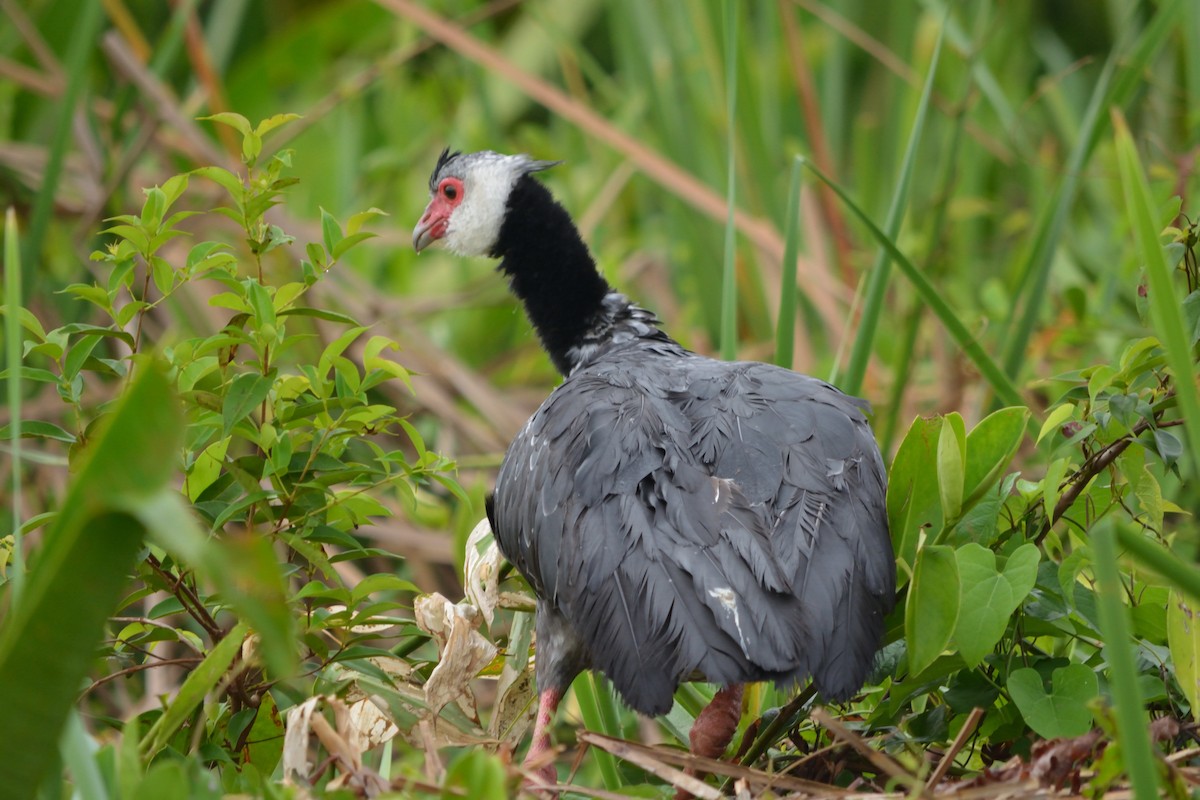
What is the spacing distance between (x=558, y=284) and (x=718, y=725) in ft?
4.19

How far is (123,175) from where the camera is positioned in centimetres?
426

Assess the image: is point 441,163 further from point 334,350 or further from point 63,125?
point 334,350

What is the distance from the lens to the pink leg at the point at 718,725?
198 centimetres

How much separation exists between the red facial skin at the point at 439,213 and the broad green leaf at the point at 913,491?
157 centimetres

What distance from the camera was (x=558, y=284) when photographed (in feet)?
9.77

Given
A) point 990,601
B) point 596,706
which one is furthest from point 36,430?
point 990,601

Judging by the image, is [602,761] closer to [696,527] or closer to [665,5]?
[696,527]

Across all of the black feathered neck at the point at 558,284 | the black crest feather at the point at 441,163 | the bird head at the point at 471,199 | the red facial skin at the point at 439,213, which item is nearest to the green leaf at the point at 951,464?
the black feathered neck at the point at 558,284

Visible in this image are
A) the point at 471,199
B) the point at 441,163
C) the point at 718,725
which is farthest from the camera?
the point at 441,163

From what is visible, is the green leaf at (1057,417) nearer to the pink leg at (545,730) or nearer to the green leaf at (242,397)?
the pink leg at (545,730)

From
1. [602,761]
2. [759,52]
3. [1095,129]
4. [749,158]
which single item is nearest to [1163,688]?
[602,761]

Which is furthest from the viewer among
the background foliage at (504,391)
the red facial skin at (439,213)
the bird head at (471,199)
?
the red facial skin at (439,213)

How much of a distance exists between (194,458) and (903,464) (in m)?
1.06

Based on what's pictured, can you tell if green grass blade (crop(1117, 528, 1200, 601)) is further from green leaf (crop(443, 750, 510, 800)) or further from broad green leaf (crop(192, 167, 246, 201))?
broad green leaf (crop(192, 167, 246, 201))
